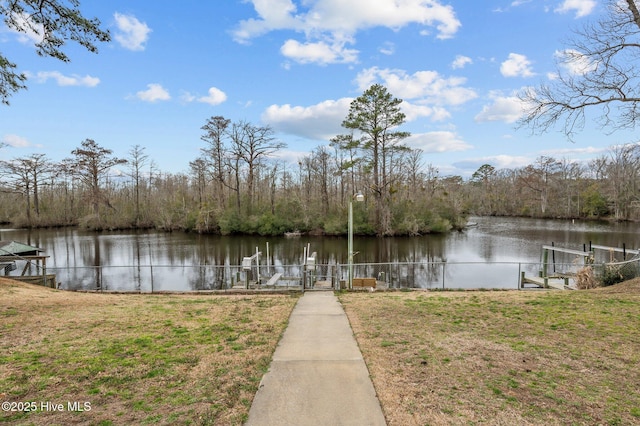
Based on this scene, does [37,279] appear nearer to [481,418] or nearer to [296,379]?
[296,379]

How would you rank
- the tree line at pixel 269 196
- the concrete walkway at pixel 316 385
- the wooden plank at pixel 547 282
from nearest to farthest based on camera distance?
the concrete walkway at pixel 316 385 → the wooden plank at pixel 547 282 → the tree line at pixel 269 196

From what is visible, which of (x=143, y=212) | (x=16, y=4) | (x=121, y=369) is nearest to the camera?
(x=121, y=369)

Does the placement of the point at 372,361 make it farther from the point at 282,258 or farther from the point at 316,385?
the point at 282,258

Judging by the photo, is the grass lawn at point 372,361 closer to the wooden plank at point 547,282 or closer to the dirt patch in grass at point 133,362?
the dirt patch in grass at point 133,362

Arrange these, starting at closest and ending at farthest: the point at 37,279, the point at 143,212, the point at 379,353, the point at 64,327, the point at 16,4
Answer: the point at 379,353
the point at 64,327
the point at 16,4
the point at 37,279
the point at 143,212

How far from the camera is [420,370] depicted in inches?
191

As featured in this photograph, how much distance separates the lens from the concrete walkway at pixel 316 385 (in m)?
3.72

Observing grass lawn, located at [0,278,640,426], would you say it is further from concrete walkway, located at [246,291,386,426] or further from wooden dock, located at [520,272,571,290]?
wooden dock, located at [520,272,571,290]

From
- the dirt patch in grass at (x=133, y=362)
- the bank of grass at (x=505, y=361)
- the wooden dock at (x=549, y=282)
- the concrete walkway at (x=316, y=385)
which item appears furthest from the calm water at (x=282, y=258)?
the concrete walkway at (x=316, y=385)

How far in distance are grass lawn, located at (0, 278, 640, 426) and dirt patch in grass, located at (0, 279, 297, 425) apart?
0.02 metres

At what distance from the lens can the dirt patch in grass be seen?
3.78m

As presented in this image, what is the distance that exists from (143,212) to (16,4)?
5093 centimetres

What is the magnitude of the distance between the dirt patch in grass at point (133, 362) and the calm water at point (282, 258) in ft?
19.9

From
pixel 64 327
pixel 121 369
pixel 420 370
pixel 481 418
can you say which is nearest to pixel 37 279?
pixel 64 327
